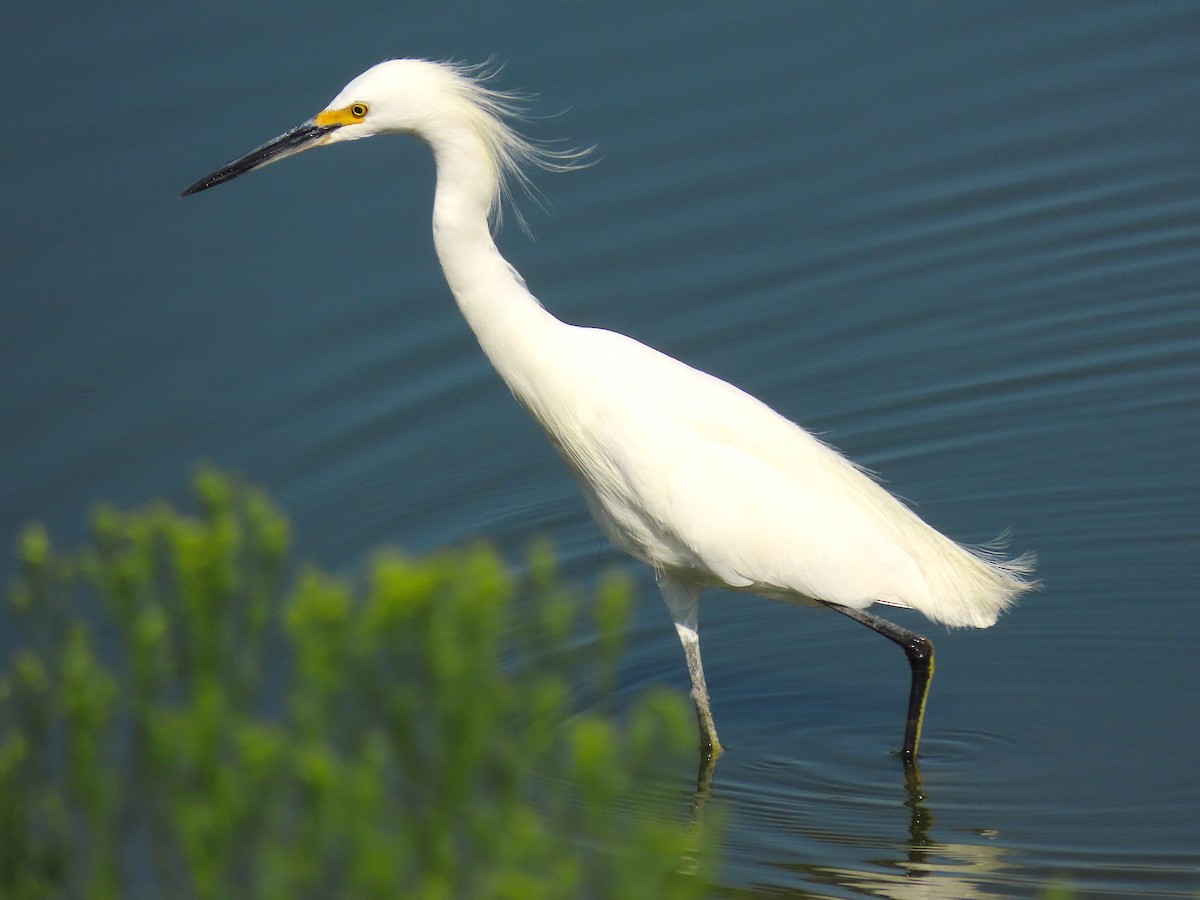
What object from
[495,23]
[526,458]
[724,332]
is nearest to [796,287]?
[724,332]

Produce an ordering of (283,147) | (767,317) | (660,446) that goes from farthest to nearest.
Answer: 1. (767,317)
2. (283,147)
3. (660,446)

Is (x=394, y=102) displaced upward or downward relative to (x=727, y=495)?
upward

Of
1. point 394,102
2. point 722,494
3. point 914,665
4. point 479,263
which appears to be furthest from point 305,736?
point 914,665

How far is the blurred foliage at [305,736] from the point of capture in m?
2.14

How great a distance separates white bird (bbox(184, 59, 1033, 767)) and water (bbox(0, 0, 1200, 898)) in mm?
671

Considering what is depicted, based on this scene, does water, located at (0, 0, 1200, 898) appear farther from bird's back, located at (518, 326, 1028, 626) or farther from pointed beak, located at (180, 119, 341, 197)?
pointed beak, located at (180, 119, 341, 197)

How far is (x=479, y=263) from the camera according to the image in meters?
4.90

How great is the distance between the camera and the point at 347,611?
2252 mm

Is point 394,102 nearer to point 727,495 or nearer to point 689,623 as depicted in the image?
point 727,495

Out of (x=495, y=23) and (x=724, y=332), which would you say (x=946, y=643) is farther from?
(x=495, y=23)

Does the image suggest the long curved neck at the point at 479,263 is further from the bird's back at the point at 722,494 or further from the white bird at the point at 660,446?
the bird's back at the point at 722,494

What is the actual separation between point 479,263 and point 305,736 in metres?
2.73

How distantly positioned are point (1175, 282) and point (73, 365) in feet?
18.3

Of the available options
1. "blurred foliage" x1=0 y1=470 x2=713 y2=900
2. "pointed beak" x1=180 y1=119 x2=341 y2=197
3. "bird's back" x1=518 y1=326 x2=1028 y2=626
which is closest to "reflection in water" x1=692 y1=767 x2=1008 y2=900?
"bird's back" x1=518 y1=326 x2=1028 y2=626
